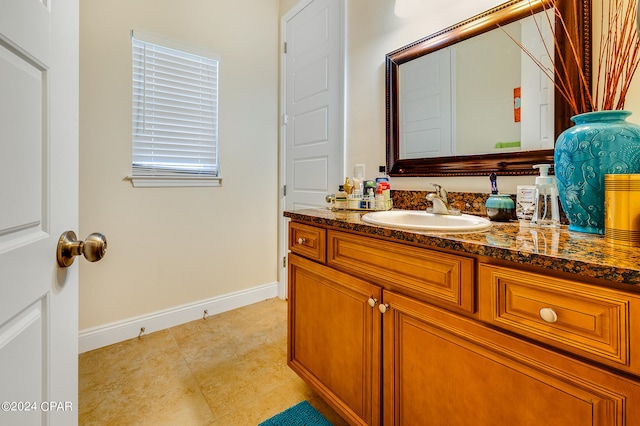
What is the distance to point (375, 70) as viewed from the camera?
1785mm

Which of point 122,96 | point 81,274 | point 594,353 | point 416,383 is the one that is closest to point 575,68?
point 594,353

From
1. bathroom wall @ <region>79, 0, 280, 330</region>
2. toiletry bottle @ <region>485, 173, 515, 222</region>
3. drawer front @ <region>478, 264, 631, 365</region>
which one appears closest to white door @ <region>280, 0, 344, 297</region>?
bathroom wall @ <region>79, 0, 280, 330</region>

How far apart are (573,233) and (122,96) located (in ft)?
7.83

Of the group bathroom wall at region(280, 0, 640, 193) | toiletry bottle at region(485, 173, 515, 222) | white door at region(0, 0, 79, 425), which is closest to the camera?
white door at region(0, 0, 79, 425)

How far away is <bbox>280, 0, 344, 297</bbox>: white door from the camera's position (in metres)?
2.07

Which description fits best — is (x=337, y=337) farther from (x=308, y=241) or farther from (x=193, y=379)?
(x=193, y=379)

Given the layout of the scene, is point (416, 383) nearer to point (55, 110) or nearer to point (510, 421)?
point (510, 421)

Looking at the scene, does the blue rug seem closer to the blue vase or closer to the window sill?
the blue vase

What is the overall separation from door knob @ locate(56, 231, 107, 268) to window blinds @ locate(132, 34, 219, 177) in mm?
1575

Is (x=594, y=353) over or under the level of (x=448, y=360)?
over

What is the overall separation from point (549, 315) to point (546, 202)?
0.56 m

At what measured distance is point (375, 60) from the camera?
178cm

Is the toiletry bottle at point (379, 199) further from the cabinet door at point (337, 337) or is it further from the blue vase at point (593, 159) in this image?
the blue vase at point (593, 159)

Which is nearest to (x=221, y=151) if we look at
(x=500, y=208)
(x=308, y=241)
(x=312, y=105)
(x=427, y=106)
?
(x=312, y=105)
